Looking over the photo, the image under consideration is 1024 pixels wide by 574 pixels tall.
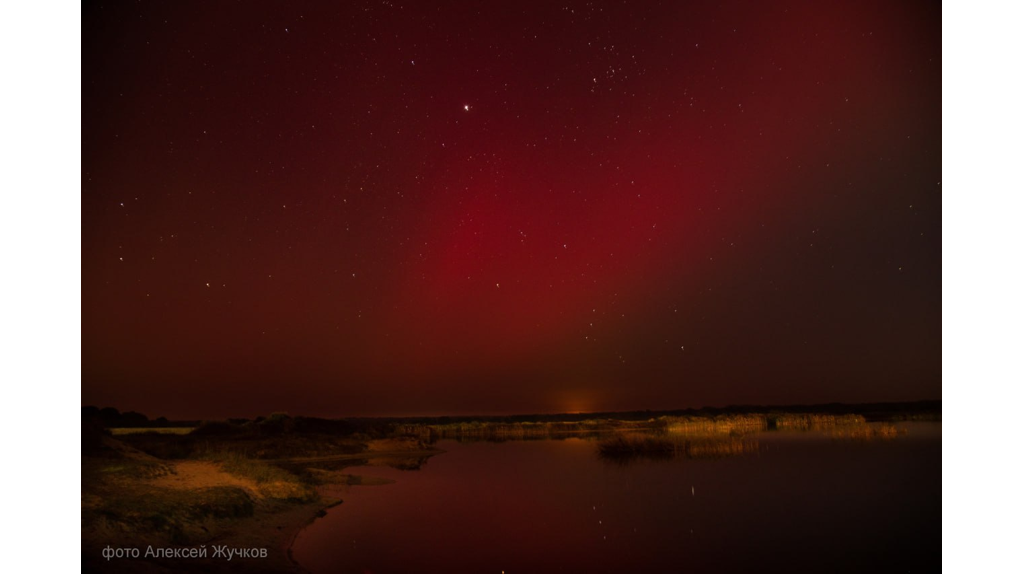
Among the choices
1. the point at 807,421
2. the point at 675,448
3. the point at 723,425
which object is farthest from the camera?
the point at 807,421

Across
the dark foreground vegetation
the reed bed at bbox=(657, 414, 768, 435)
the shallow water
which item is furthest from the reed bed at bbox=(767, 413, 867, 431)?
the shallow water

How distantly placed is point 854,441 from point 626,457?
1302 cm

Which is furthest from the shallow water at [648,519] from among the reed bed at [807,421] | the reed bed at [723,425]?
the reed bed at [807,421]

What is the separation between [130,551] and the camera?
38.6 ft

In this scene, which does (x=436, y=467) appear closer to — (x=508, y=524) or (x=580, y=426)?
(x=508, y=524)

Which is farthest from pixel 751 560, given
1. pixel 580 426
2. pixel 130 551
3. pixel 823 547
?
pixel 580 426

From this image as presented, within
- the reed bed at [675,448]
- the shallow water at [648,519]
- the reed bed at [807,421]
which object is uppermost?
the shallow water at [648,519]

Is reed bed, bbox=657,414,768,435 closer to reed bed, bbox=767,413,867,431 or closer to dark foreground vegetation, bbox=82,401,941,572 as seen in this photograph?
reed bed, bbox=767,413,867,431

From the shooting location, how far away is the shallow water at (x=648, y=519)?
13.5m

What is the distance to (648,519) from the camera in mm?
17938

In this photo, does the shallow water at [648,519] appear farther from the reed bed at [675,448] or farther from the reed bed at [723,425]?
the reed bed at [723,425]

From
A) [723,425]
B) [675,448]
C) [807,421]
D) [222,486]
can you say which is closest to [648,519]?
[222,486]

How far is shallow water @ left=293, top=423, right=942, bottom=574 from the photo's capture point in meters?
13.5

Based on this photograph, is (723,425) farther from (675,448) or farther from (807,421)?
(675,448)
